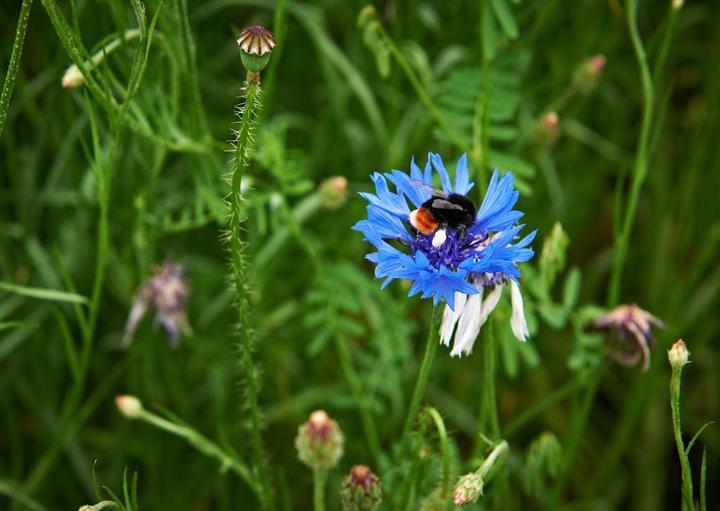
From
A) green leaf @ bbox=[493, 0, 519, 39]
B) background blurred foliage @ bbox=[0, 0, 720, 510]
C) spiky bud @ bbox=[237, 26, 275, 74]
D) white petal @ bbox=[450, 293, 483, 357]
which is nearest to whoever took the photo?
spiky bud @ bbox=[237, 26, 275, 74]

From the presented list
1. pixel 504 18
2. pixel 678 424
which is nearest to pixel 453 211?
pixel 678 424

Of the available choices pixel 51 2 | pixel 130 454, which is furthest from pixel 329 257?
pixel 51 2

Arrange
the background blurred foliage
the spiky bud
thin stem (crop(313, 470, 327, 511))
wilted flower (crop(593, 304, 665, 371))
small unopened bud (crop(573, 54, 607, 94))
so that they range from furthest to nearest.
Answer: small unopened bud (crop(573, 54, 607, 94)) → the background blurred foliage → wilted flower (crop(593, 304, 665, 371)) → thin stem (crop(313, 470, 327, 511)) → the spiky bud

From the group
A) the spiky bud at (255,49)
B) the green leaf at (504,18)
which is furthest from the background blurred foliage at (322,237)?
the spiky bud at (255,49)

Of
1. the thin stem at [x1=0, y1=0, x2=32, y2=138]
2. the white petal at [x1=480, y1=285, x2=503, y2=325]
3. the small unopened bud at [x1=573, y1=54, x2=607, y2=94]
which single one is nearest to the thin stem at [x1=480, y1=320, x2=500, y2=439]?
the white petal at [x1=480, y1=285, x2=503, y2=325]

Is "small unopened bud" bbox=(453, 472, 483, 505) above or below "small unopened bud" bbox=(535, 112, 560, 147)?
below

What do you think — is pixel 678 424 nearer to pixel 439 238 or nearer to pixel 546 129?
pixel 439 238

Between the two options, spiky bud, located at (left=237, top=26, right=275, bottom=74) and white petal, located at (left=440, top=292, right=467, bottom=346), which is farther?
white petal, located at (left=440, top=292, right=467, bottom=346)

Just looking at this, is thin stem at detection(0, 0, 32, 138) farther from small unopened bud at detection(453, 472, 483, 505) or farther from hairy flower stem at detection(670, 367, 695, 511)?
hairy flower stem at detection(670, 367, 695, 511)

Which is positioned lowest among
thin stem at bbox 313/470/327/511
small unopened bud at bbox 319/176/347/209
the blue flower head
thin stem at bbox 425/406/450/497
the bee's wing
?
thin stem at bbox 313/470/327/511
